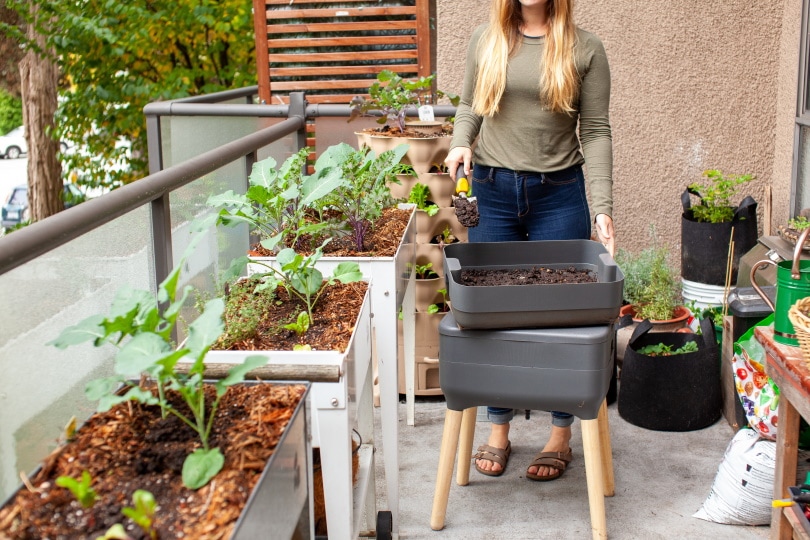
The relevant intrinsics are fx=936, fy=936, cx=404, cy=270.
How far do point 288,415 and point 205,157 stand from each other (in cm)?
138

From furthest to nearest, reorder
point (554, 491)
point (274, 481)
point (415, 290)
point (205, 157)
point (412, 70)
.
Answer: point (412, 70) < point (415, 290) < point (554, 491) < point (205, 157) < point (274, 481)

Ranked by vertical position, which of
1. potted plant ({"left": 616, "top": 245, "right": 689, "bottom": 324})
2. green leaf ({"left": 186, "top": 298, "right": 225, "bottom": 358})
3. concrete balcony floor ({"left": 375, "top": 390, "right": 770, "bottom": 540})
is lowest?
concrete balcony floor ({"left": 375, "top": 390, "right": 770, "bottom": 540})

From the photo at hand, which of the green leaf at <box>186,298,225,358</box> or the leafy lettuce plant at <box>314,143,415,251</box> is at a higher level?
the leafy lettuce plant at <box>314,143,415,251</box>

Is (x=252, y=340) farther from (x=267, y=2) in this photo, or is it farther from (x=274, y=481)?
(x=267, y=2)

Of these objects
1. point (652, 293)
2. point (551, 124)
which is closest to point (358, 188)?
point (551, 124)

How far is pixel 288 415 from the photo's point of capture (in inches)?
64.0

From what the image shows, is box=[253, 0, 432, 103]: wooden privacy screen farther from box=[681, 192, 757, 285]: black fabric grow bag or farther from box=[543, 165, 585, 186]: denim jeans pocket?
box=[543, 165, 585, 186]: denim jeans pocket

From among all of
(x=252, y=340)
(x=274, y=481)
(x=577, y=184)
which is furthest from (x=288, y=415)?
(x=577, y=184)

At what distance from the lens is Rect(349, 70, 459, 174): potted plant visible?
387 centimetres

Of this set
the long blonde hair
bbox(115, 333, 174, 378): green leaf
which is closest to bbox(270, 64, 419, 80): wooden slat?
the long blonde hair

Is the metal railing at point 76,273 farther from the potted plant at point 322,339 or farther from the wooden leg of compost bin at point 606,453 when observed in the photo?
the wooden leg of compost bin at point 606,453

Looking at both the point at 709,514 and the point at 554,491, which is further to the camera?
the point at 554,491

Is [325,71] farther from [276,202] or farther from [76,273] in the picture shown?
[76,273]

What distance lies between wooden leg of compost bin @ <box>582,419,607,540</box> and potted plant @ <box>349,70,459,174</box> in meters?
1.51
